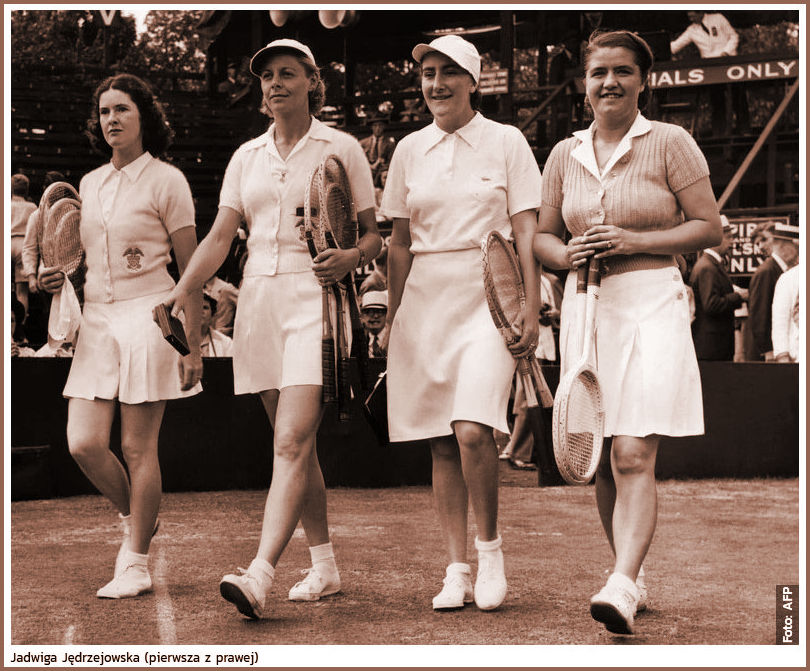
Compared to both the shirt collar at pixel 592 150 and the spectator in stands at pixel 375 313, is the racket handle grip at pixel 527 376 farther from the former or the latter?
the spectator in stands at pixel 375 313

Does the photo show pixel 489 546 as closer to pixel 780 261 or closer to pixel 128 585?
pixel 128 585

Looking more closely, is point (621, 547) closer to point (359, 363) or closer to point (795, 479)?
point (359, 363)

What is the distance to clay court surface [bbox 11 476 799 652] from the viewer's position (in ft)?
15.9

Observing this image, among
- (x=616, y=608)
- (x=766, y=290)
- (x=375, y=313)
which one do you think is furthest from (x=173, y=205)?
(x=766, y=290)

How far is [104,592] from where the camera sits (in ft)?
18.4

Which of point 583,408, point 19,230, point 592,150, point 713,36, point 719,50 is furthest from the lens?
point 713,36

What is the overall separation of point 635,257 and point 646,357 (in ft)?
1.32

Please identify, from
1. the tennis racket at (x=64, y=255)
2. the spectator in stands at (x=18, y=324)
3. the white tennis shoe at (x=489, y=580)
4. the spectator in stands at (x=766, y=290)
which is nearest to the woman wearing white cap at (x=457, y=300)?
the white tennis shoe at (x=489, y=580)

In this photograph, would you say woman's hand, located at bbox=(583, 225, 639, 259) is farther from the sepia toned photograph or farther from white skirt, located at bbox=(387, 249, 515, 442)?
white skirt, located at bbox=(387, 249, 515, 442)

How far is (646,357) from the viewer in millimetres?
4906

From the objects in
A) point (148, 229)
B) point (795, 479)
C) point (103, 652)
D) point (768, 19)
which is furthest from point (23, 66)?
point (103, 652)

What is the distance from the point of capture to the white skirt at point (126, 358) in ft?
18.6

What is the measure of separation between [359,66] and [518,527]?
28018 mm

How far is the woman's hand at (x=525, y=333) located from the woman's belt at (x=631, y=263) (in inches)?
17.5
